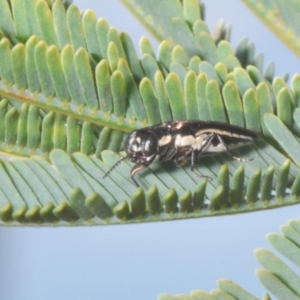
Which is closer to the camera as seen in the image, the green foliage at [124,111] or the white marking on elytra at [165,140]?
the green foliage at [124,111]

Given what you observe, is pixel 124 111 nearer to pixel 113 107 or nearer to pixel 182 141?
pixel 113 107

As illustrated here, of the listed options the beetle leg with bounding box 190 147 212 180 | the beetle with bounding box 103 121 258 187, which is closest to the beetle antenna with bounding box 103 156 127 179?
the beetle with bounding box 103 121 258 187

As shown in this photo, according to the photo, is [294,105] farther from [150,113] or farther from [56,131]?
[56,131]

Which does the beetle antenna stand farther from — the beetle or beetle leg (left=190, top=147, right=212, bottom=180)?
beetle leg (left=190, top=147, right=212, bottom=180)

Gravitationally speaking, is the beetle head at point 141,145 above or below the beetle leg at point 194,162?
above

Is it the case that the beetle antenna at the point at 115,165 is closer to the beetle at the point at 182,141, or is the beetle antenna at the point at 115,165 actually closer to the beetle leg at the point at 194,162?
the beetle at the point at 182,141

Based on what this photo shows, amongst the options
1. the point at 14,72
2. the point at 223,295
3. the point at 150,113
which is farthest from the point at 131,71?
the point at 223,295

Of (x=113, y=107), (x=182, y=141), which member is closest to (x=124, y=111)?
(x=113, y=107)

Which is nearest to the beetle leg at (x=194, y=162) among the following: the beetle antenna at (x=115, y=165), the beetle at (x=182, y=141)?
the beetle at (x=182, y=141)
